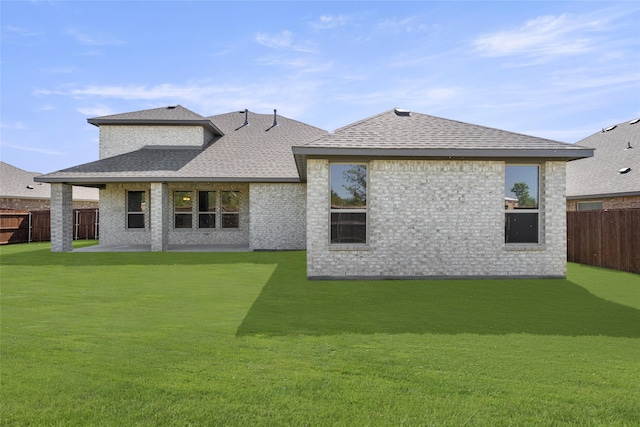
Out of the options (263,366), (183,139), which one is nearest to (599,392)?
(263,366)

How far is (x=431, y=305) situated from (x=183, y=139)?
57.7 ft

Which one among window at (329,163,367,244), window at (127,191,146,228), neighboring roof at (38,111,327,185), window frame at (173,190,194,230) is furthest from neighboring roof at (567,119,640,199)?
window at (127,191,146,228)

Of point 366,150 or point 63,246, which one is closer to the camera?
point 366,150

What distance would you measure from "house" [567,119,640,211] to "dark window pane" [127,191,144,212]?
19356 millimetres

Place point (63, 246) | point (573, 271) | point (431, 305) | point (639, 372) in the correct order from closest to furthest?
point (639, 372) → point (431, 305) → point (573, 271) → point (63, 246)

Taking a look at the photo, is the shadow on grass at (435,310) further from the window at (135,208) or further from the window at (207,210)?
the window at (135,208)

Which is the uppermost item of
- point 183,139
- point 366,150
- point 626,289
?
point 183,139

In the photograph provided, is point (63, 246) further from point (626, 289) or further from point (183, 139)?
point (626, 289)

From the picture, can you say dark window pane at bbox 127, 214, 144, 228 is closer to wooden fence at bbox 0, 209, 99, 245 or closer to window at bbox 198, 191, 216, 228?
window at bbox 198, 191, 216, 228

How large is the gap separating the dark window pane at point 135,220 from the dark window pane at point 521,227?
654 inches

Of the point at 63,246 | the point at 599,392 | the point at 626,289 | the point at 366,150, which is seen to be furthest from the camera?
the point at 63,246

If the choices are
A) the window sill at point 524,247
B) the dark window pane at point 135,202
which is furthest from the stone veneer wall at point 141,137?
the window sill at point 524,247

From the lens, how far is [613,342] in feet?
18.8

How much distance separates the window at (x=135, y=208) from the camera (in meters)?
21.4
